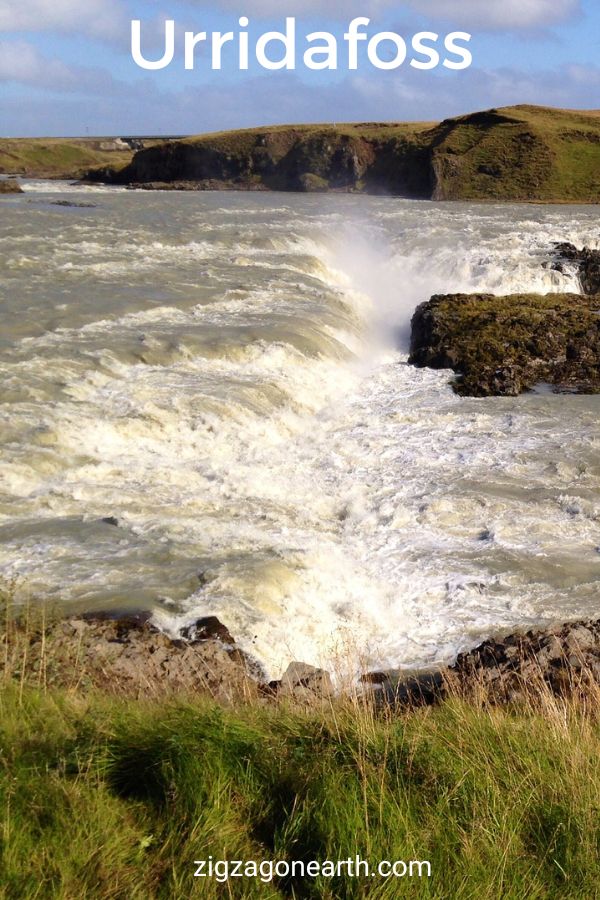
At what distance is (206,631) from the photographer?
789 cm

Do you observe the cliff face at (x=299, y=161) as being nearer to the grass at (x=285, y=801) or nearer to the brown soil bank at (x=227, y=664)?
the brown soil bank at (x=227, y=664)

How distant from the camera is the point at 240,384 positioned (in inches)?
629

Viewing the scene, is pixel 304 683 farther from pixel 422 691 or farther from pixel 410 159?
pixel 410 159

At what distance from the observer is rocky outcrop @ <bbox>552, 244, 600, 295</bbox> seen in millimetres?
29188

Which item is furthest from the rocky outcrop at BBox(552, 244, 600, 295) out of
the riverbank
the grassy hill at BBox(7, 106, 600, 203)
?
the grassy hill at BBox(7, 106, 600, 203)

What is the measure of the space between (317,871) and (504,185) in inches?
3120

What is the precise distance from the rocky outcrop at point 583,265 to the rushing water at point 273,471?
7.46 metres

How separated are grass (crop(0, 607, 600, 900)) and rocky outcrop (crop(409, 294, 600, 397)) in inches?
560

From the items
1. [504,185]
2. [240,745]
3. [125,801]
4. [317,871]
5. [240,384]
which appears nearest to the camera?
[317,871]

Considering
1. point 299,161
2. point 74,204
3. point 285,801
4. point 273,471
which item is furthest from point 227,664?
point 299,161

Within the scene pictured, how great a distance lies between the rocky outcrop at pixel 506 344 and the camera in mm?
18531

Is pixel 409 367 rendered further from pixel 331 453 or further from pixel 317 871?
pixel 317 871

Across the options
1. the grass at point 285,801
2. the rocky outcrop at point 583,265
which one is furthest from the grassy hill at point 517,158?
the grass at point 285,801

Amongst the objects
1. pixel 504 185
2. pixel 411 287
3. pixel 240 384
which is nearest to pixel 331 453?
pixel 240 384
